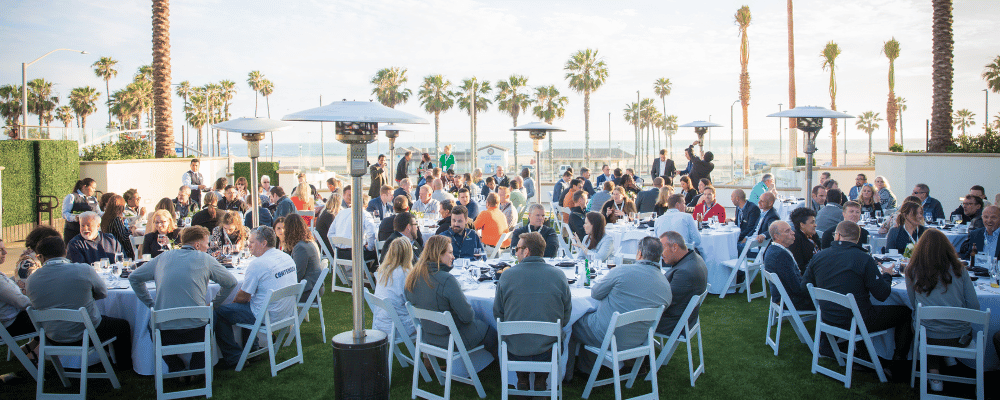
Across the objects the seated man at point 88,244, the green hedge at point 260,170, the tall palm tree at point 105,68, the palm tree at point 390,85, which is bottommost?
the seated man at point 88,244

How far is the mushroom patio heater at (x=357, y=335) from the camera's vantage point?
4379 millimetres

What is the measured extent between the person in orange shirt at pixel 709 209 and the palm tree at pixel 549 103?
3544 centimetres

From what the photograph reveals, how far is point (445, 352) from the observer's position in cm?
460

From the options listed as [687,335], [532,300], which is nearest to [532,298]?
[532,300]

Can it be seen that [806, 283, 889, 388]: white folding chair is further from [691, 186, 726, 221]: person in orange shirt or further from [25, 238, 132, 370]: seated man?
[25, 238, 132, 370]: seated man

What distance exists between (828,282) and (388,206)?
703 centimetres

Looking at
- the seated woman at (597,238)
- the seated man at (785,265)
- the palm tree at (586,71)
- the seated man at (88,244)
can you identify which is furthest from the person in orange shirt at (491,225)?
the palm tree at (586,71)

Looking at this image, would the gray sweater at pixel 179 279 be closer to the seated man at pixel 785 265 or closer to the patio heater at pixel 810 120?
the seated man at pixel 785 265

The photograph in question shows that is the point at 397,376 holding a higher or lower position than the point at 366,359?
lower

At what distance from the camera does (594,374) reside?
15.4ft

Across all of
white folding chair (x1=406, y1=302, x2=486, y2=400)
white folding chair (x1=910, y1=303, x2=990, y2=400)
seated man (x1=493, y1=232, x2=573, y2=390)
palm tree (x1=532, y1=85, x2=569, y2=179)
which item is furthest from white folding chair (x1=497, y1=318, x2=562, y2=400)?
palm tree (x1=532, y1=85, x2=569, y2=179)

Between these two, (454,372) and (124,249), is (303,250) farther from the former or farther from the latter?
(124,249)

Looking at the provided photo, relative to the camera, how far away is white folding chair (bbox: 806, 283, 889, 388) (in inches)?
188

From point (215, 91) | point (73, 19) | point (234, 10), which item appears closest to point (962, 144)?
point (234, 10)
